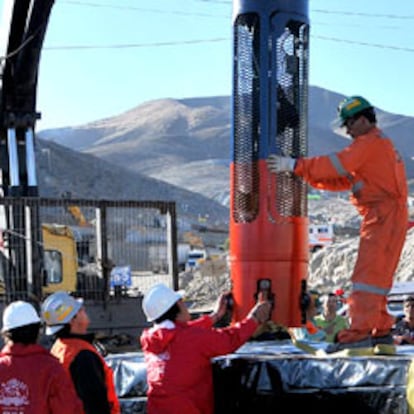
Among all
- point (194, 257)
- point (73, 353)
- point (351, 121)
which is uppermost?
point (351, 121)

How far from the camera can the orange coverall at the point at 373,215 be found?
18.7 ft

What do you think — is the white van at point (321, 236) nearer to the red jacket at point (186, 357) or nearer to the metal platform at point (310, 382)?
the metal platform at point (310, 382)

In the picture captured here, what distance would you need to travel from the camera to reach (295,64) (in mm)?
6473

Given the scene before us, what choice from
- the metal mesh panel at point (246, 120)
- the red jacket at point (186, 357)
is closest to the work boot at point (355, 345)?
the red jacket at point (186, 357)

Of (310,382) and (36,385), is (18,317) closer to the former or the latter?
(36,385)

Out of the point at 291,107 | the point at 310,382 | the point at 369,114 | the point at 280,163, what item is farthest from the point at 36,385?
the point at 291,107

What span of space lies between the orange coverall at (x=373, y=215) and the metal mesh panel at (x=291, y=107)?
1.66ft

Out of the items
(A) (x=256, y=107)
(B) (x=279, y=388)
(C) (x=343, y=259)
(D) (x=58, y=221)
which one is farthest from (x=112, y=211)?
(C) (x=343, y=259)

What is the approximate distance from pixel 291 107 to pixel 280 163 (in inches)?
22.8

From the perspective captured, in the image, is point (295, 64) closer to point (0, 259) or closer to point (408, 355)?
point (408, 355)

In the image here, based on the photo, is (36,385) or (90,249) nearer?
(36,385)

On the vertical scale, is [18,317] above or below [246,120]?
below

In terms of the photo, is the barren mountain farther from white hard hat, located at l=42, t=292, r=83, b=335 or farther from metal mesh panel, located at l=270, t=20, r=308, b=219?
white hard hat, located at l=42, t=292, r=83, b=335

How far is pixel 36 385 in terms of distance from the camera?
Answer: 4648mm
